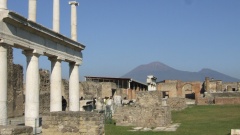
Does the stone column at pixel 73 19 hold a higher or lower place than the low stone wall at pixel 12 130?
higher

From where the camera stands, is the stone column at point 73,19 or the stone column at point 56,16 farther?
the stone column at point 73,19

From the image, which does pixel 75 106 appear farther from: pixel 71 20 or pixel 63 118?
pixel 63 118

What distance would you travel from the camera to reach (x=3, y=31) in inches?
514

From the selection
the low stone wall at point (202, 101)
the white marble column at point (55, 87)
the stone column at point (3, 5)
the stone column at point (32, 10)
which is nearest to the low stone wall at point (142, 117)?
the white marble column at point (55, 87)

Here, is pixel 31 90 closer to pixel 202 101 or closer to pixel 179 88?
pixel 202 101

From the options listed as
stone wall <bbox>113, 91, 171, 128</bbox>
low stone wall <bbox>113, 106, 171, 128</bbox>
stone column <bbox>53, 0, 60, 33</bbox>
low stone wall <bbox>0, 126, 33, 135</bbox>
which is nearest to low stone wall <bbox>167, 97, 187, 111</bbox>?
stone wall <bbox>113, 91, 171, 128</bbox>

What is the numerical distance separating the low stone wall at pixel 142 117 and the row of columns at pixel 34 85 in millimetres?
2624

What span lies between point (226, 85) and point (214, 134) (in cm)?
5193

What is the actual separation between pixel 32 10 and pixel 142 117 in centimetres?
844

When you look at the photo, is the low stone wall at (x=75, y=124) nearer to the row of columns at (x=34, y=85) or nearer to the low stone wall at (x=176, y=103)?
the row of columns at (x=34, y=85)

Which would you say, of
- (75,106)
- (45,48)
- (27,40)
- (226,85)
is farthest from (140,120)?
(226,85)

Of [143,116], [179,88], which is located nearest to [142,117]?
[143,116]

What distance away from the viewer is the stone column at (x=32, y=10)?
51.0 feet

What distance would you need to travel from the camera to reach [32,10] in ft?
51.2
